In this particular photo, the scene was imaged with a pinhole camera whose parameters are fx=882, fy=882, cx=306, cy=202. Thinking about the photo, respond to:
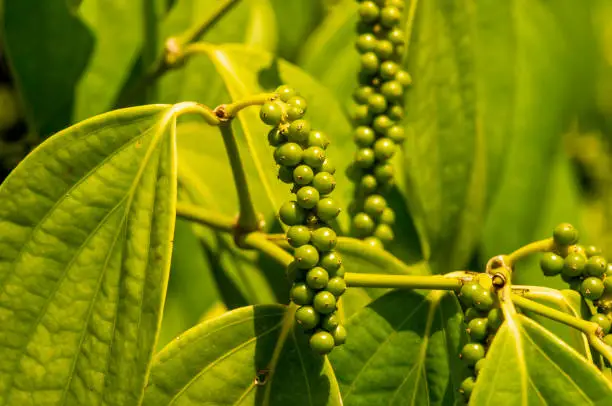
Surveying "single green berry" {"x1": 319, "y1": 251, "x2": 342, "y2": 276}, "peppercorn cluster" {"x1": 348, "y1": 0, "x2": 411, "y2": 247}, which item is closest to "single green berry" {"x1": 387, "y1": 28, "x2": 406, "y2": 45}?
"peppercorn cluster" {"x1": 348, "y1": 0, "x2": 411, "y2": 247}

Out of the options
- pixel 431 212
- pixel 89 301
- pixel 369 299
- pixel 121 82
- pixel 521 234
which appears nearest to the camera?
pixel 89 301

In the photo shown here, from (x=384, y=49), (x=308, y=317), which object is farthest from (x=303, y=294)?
(x=384, y=49)

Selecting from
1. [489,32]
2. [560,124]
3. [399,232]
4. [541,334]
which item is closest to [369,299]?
[399,232]

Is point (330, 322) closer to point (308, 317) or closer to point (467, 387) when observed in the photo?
point (308, 317)

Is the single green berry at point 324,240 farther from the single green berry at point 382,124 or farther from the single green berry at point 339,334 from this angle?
the single green berry at point 382,124

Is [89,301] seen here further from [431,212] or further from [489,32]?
[489,32]

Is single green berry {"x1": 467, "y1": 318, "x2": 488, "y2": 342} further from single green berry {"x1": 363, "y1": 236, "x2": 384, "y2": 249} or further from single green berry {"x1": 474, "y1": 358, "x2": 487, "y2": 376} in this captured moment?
single green berry {"x1": 363, "y1": 236, "x2": 384, "y2": 249}

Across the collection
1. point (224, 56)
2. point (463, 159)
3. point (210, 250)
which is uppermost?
point (224, 56)

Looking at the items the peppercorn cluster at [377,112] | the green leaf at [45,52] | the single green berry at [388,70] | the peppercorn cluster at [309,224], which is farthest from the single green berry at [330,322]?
the green leaf at [45,52]
